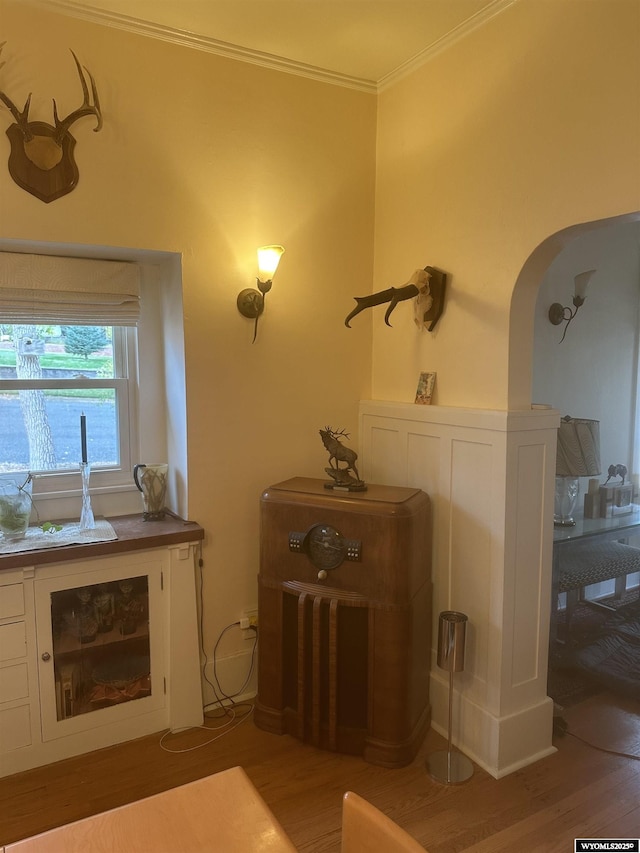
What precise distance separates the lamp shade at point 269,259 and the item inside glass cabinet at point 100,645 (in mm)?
1437

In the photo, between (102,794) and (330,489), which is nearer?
(102,794)

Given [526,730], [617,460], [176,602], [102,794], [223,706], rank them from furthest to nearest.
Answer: [617,460], [223,706], [176,602], [526,730], [102,794]

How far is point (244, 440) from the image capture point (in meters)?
2.86

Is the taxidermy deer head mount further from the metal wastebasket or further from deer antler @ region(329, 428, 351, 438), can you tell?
the metal wastebasket

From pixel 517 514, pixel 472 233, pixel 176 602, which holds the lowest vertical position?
pixel 176 602

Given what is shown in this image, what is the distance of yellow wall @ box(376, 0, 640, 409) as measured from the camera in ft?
6.50

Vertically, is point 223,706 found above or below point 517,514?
below

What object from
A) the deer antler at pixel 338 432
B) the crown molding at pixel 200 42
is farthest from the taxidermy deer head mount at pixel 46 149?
the deer antler at pixel 338 432

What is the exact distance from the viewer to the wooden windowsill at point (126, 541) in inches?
91.0

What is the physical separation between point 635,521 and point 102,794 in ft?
8.53

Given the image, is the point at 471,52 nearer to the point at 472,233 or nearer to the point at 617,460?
the point at 472,233

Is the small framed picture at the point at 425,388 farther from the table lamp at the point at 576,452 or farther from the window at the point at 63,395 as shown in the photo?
the window at the point at 63,395

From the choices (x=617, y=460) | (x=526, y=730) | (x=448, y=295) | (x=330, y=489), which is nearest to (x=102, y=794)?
(x=330, y=489)

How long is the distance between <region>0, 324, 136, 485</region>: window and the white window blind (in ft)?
0.33
